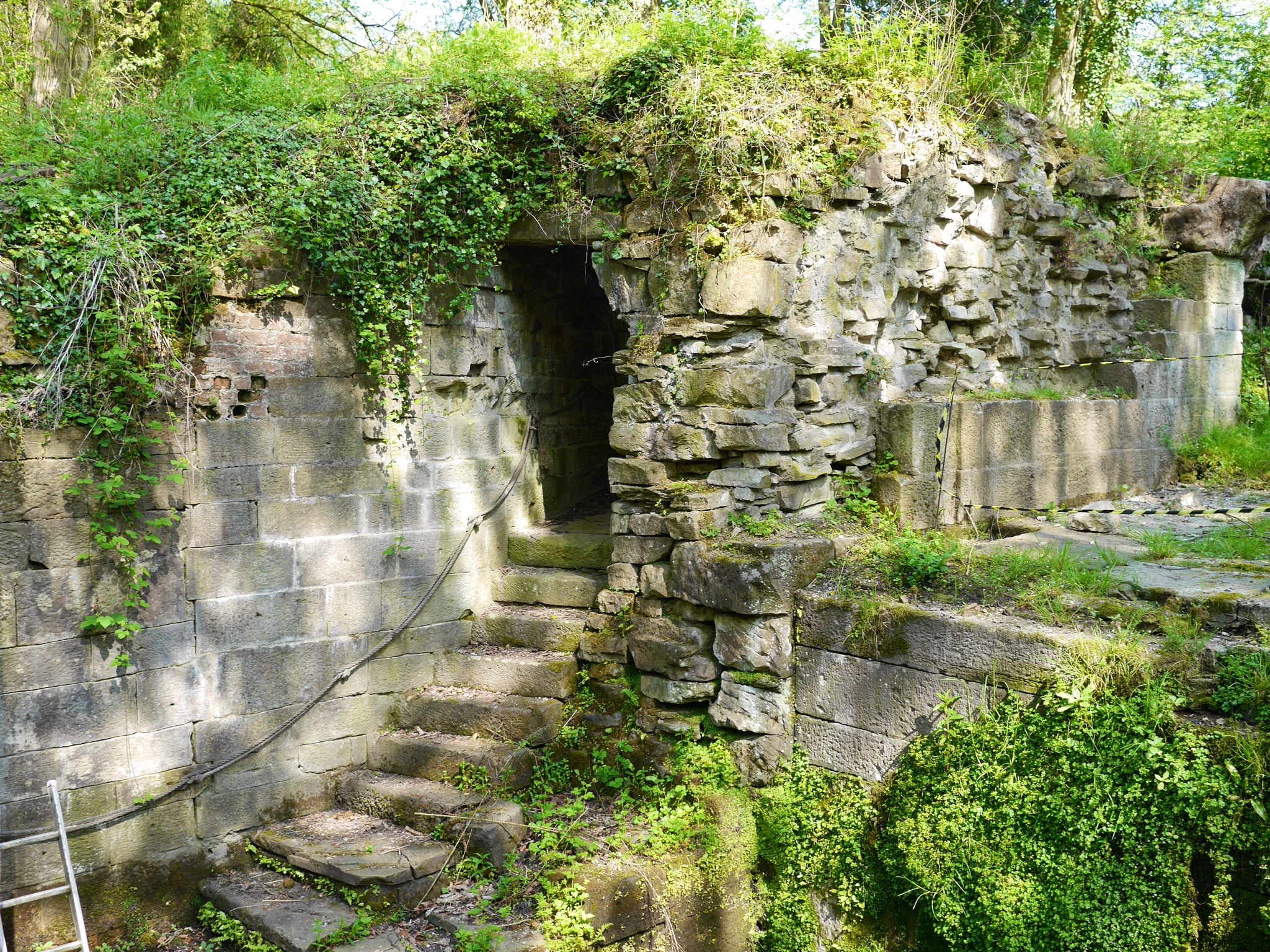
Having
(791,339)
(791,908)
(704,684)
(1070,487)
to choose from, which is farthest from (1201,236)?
(791,908)

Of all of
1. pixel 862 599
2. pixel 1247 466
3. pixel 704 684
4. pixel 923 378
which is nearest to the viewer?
pixel 862 599

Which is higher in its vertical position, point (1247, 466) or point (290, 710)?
point (1247, 466)

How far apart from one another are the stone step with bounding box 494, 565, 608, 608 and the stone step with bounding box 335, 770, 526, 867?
4.46 feet

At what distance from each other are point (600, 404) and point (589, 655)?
110 inches

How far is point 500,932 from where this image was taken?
458 centimetres

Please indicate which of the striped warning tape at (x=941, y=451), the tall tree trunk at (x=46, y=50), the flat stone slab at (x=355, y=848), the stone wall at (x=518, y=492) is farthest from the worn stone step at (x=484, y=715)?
the tall tree trunk at (x=46, y=50)

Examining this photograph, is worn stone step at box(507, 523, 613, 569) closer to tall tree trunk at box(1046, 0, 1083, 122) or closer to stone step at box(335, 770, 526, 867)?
stone step at box(335, 770, 526, 867)

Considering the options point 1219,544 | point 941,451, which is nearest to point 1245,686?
point 1219,544

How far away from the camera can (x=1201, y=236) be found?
26.5 ft

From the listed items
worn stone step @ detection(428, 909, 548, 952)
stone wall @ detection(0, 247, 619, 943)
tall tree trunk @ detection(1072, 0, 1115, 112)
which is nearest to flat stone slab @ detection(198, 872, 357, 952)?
stone wall @ detection(0, 247, 619, 943)

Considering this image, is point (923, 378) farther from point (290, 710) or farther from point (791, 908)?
point (290, 710)

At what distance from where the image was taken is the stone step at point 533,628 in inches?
238

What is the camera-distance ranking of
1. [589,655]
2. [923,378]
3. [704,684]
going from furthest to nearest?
[923,378], [589,655], [704,684]

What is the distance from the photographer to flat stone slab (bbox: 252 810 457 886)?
4906mm
